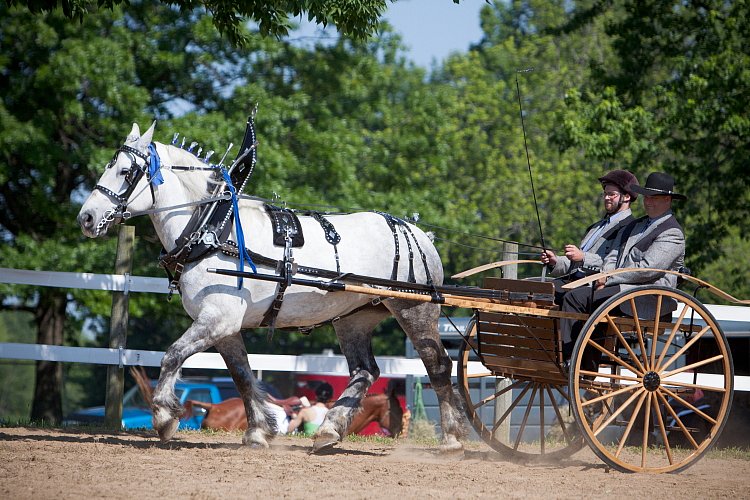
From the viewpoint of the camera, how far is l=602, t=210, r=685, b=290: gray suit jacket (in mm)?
6801

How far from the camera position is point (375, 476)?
6113 millimetres

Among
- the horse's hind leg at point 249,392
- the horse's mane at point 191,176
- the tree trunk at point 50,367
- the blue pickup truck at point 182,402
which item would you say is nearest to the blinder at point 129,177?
the horse's mane at point 191,176

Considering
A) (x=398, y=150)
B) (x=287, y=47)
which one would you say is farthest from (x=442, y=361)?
(x=398, y=150)

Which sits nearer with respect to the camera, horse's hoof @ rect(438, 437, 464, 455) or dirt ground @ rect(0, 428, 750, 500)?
dirt ground @ rect(0, 428, 750, 500)

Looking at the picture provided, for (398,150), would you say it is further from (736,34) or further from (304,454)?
(304,454)

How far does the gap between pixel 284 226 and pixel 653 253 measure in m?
2.83

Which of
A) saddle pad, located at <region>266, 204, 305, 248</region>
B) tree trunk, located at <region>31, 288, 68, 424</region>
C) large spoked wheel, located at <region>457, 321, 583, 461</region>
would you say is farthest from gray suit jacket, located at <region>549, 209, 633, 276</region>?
tree trunk, located at <region>31, 288, 68, 424</region>

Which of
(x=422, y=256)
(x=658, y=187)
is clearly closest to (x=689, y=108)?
(x=658, y=187)

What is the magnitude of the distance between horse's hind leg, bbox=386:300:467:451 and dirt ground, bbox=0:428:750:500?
37 centimetres

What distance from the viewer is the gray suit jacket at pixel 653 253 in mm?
6801

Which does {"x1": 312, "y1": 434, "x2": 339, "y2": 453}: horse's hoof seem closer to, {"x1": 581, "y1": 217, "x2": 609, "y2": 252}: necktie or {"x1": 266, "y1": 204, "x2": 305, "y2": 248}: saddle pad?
{"x1": 266, "y1": 204, "x2": 305, "y2": 248}: saddle pad

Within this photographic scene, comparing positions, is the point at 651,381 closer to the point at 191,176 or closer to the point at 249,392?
the point at 249,392

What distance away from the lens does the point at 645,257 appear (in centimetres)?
682

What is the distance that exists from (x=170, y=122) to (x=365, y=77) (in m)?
5.63
